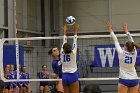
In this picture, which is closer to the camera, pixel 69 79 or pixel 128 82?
pixel 128 82

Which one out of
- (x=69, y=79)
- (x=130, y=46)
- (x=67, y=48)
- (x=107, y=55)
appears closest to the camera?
(x=130, y=46)

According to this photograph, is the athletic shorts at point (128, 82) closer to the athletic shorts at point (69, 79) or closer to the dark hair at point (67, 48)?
the athletic shorts at point (69, 79)

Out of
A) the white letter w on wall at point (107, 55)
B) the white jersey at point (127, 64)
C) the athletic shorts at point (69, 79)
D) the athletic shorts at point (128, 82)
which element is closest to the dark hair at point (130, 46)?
the white jersey at point (127, 64)

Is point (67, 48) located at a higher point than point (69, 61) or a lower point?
higher

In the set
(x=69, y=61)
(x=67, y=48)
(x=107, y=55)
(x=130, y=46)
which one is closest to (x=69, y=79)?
(x=69, y=61)

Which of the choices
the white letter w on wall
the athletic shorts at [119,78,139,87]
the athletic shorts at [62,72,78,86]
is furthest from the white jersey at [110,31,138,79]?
the white letter w on wall

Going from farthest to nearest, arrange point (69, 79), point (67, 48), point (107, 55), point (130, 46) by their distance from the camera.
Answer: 1. point (107, 55)
2. point (69, 79)
3. point (67, 48)
4. point (130, 46)

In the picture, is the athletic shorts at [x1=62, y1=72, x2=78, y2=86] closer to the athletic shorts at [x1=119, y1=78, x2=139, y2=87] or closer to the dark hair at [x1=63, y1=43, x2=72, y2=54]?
the dark hair at [x1=63, y1=43, x2=72, y2=54]

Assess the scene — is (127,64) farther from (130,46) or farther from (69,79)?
(69,79)

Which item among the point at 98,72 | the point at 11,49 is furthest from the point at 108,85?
the point at 11,49

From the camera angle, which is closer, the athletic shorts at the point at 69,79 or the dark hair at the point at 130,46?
the dark hair at the point at 130,46

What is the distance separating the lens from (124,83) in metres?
5.92

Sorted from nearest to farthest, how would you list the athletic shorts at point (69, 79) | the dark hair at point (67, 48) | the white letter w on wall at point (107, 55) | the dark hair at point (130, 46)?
1. the dark hair at point (130, 46)
2. the dark hair at point (67, 48)
3. the athletic shorts at point (69, 79)
4. the white letter w on wall at point (107, 55)

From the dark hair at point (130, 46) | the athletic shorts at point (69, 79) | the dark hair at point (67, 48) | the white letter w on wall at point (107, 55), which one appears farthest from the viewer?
the white letter w on wall at point (107, 55)
